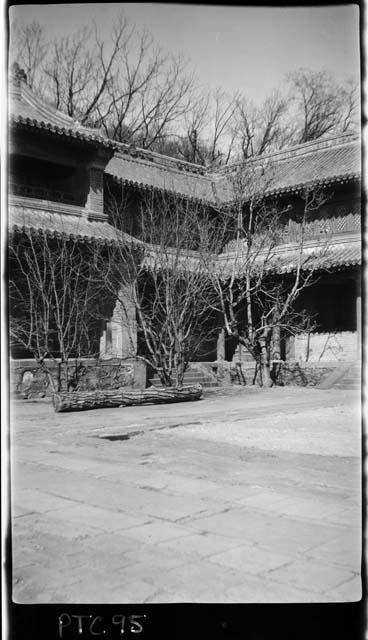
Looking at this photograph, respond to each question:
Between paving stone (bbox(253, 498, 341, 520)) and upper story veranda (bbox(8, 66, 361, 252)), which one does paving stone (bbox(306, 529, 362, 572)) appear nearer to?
paving stone (bbox(253, 498, 341, 520))

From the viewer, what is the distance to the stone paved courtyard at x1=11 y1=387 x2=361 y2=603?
10.6ft

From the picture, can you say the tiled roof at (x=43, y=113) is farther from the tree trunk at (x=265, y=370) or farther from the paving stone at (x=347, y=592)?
the paving stone at (x=347, y=592)

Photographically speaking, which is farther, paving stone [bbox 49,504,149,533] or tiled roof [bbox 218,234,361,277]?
tiled roof [bbox 218,234,361,277]

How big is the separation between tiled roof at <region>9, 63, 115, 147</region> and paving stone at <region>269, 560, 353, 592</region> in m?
13.8

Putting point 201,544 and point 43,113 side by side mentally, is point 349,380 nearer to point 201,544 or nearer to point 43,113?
point 43,113

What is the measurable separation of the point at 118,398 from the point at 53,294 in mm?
3671

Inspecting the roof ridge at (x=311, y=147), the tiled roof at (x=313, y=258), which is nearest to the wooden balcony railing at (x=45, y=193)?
the tiled roof at (x=313, y=258)

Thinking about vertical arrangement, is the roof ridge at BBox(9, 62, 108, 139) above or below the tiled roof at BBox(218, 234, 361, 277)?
above

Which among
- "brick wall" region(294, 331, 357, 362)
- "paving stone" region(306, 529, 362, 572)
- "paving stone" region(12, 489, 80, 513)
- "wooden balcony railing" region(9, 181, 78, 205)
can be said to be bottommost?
"paving stone" region(12, 489, 80, 513)

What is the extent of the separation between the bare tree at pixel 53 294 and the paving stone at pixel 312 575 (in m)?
10.2

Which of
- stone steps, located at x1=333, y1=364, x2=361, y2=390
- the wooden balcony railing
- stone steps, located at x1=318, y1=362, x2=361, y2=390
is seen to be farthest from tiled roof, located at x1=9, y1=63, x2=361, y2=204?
stone steps, located at x1=333, y1=364, x2=361, y2=390

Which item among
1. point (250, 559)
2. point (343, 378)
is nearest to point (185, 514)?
point (250, 559)

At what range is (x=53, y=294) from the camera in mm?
14398

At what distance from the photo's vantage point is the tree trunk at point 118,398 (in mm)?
11102
